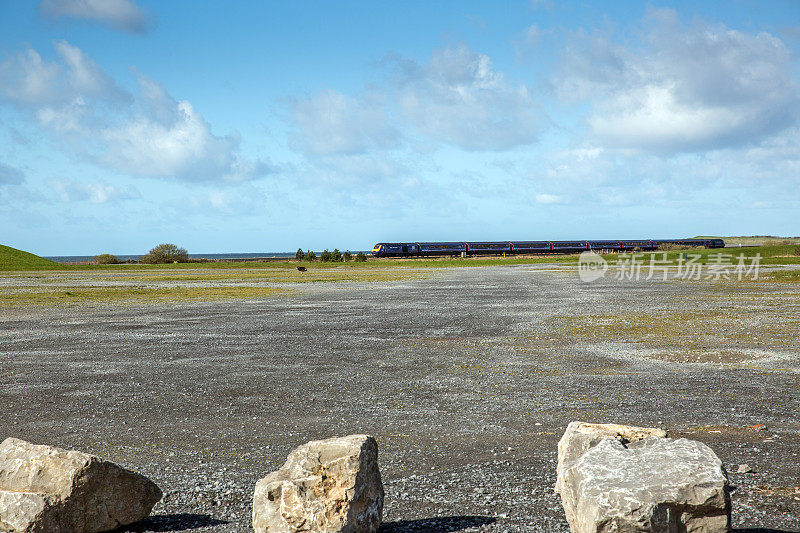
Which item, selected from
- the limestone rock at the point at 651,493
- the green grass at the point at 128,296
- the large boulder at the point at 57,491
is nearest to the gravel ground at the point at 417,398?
the large boulder at the point at 57,491

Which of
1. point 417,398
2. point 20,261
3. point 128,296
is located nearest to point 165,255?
point 20,261

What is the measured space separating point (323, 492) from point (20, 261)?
316 feet

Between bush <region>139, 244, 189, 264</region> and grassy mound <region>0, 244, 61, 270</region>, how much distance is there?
44.8 feet

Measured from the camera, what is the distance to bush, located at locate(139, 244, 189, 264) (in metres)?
97.2

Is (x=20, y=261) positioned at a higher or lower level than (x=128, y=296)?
higher

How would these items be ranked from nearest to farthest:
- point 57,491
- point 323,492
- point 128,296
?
point 323,492
point 57,491
point 128,296

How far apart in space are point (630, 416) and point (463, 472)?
10.5ft

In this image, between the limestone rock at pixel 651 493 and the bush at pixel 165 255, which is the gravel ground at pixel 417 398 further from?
the bush at pixel 165 255

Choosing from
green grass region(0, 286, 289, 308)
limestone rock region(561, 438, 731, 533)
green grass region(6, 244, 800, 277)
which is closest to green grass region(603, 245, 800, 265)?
green grass region(6, 244, 800, 277)

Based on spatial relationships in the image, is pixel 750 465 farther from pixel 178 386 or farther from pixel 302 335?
pixel 302 335

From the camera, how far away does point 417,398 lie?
973cm

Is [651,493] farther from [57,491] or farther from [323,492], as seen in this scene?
[57,491]

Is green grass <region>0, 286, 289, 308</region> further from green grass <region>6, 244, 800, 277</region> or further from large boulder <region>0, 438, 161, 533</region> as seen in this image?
green grass <region>6, 244, 800, 277</region>

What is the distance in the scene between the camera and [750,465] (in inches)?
256
